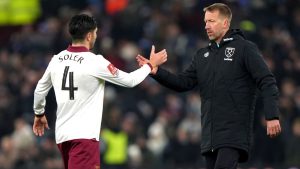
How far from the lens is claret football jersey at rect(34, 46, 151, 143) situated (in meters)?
8.73

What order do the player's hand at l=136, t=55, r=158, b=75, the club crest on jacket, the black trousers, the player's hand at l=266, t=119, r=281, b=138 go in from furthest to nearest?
the player's hand at l=136, t=55, r=158, b=75, the club crest on jacket, the black trousers, the player's hand at l=266, t=119, r=281, b=138

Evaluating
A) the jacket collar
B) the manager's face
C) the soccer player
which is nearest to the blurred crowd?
the jacket collar

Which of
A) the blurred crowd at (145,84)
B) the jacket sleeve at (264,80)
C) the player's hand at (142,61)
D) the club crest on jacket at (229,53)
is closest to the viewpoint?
the jacket sleeve at (264,80)

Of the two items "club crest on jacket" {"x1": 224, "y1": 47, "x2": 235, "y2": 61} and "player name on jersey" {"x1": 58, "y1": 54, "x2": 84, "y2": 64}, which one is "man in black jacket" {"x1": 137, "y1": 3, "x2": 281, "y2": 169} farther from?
"player name on jersey" {"x1": 58, "y1": 54, "x2": 84, "y2": 64}

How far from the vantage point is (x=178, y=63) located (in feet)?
59.6

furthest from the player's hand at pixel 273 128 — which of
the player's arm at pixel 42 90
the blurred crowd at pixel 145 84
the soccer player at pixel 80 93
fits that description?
the blurred crowd at pixel 145 84

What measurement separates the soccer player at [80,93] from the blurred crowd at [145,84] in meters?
6.56

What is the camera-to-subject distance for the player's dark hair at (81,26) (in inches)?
346

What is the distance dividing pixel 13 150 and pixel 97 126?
8300 millimetres

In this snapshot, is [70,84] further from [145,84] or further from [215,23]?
[145,84]

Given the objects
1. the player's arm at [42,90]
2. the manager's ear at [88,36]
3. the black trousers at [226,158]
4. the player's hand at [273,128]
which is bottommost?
the black trousers at [226,158]

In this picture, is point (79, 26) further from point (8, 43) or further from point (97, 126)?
point (8, 43)

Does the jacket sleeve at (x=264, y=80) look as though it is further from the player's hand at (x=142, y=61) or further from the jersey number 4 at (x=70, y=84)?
the jersey number 4 at (x=70, y=84)

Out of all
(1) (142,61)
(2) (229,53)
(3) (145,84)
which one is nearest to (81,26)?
(1) (142,61)
